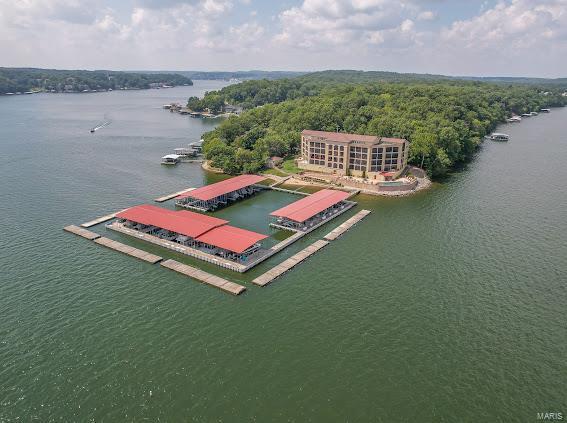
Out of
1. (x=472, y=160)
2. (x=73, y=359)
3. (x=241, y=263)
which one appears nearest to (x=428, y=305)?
(x=241, y=263)

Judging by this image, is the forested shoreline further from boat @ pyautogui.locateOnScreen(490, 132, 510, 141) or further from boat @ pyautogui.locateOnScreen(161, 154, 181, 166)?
boat @ pyautogui.locateOnScreen(161, 154, 181, 166)

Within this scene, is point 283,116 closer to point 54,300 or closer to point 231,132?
point 231,132

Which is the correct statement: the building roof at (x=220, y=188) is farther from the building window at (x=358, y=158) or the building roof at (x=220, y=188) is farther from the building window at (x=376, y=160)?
the building window at (x=376, y=160)

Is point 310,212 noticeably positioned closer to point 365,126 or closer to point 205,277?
point 205,277

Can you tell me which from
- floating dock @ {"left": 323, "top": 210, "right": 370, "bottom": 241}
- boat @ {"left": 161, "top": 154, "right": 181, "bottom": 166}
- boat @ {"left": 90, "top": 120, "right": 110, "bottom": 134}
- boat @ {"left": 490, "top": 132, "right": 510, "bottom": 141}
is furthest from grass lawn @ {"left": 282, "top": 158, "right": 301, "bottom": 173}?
boat @ {"left": 90, "top": 120, "right": 110, "bottom": 134}

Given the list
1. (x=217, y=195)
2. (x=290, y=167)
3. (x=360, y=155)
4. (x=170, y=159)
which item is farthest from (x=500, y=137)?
(x=217, y=195)
